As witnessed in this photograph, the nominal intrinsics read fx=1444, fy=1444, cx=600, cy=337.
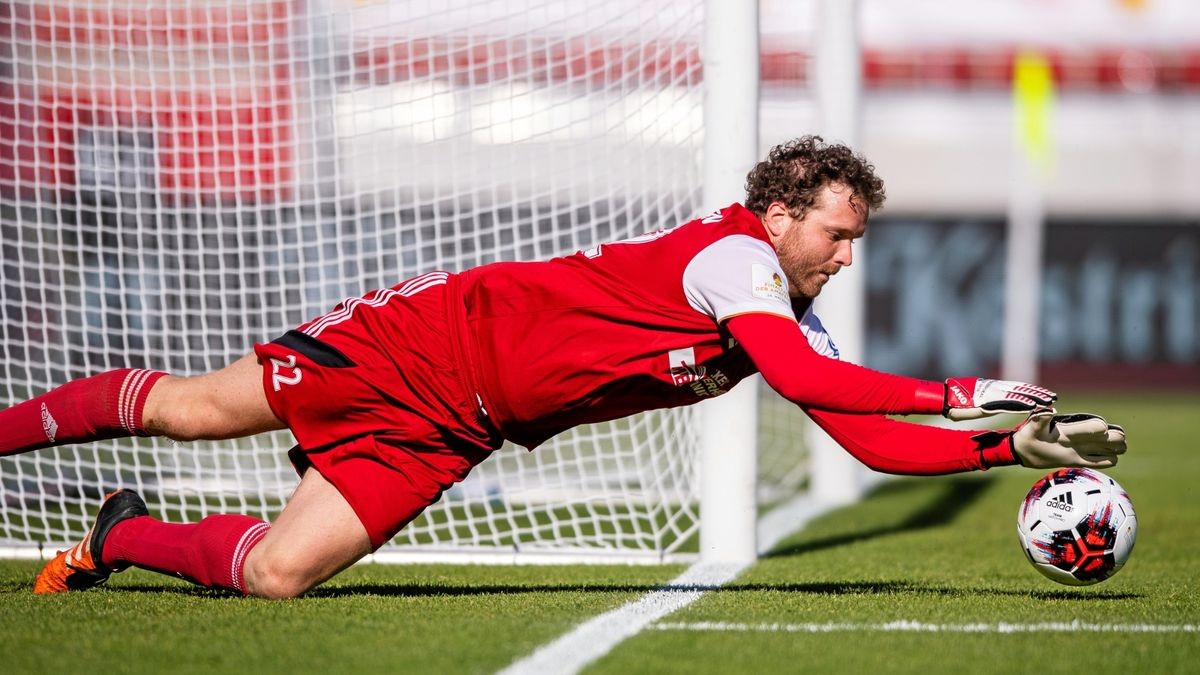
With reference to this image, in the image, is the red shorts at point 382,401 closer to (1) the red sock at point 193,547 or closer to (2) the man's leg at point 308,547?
(2) the man's leg at point 308,547

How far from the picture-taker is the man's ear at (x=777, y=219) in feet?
15.0

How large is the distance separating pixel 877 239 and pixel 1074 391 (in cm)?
371

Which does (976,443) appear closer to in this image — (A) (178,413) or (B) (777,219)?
(B) (777,219)

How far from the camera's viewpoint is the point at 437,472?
473cm

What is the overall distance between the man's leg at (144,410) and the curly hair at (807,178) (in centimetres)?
174

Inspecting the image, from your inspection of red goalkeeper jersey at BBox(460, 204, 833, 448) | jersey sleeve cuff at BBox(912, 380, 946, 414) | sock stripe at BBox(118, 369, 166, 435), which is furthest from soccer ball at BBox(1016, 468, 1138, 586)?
sock stripe at BBox(118, 369, 166, 435)

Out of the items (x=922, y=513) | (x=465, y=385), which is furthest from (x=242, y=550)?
(x=922, y=513)

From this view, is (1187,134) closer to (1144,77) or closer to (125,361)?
(1144,77)

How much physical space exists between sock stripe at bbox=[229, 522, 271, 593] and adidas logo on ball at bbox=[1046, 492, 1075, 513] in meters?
2.57

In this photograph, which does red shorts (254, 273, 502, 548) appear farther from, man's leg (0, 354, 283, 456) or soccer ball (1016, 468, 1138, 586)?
soccer ball (1016, 468, 1138, 586)

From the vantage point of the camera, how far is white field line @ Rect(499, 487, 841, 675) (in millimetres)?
3721

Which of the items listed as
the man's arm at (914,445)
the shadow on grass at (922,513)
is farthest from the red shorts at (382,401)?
the shadow on grass at (922,513)

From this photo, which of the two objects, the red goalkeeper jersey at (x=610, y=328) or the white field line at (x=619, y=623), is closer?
the white field line at (x=619, y=623)

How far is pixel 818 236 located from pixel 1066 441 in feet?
3.18
